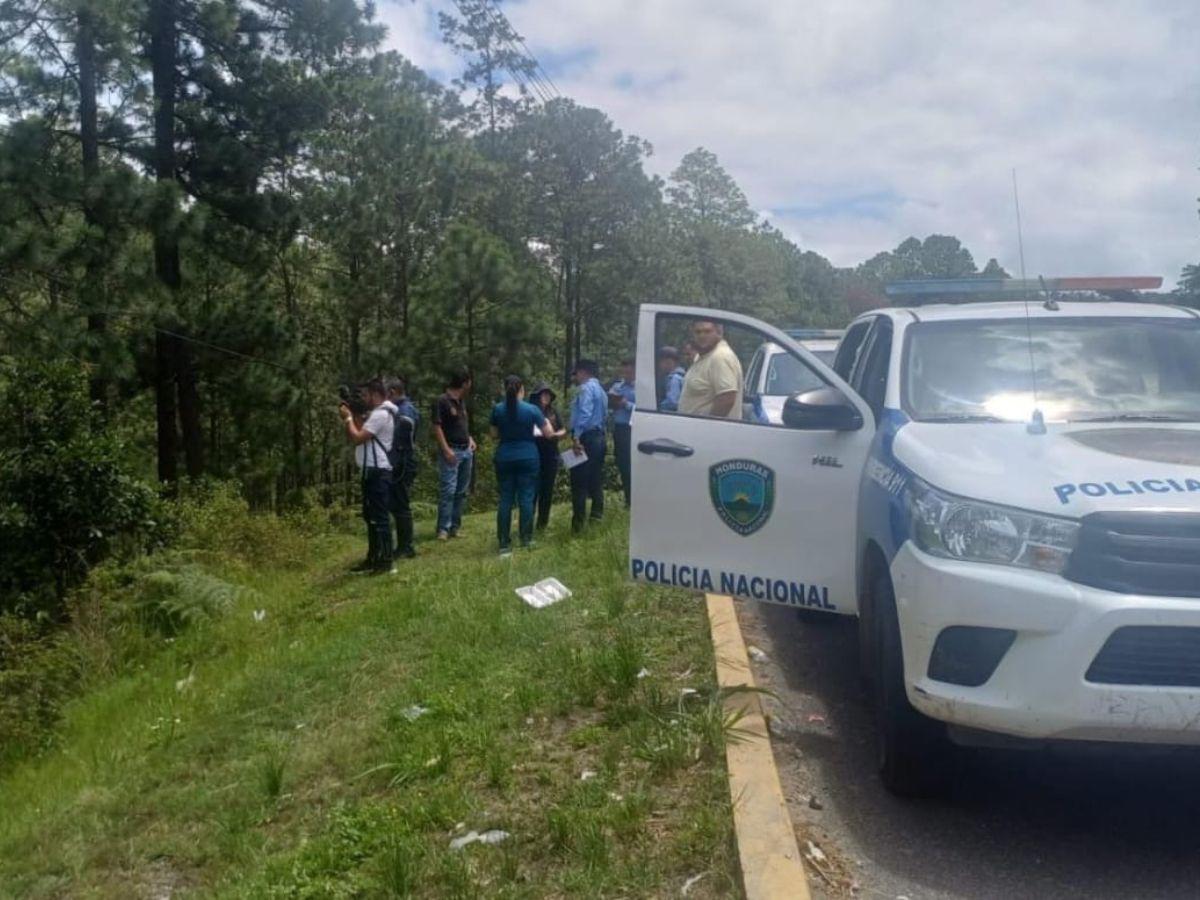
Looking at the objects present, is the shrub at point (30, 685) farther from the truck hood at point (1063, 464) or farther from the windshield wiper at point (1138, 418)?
the windshield wiper at point (1138, 418)

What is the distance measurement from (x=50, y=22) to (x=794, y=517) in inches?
639

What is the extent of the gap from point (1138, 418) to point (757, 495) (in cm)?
158

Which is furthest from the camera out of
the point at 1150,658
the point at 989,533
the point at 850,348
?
the point at 850,348

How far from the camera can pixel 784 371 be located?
1145 centimetres

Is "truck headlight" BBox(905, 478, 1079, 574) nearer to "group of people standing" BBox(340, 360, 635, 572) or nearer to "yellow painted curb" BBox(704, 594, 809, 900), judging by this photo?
"yellow painted curb" BBox(704, 594, 809, 900)

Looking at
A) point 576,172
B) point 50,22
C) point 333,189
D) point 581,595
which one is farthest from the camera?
point 576,172

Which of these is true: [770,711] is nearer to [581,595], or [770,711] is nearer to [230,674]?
[581,595]

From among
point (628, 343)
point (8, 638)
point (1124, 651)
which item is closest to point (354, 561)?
point (8, 638)

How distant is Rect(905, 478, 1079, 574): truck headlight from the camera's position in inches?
152

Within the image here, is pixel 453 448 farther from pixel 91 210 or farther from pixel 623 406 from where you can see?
pixel 91 210

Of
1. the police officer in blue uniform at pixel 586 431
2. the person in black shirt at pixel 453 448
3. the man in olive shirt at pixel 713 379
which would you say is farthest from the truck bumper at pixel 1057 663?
the person in black shirt at pixel 453 448

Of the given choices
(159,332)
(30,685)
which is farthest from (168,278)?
(30,685)

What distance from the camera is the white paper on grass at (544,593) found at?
7629 millimetres

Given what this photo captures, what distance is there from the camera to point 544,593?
7.83 m
